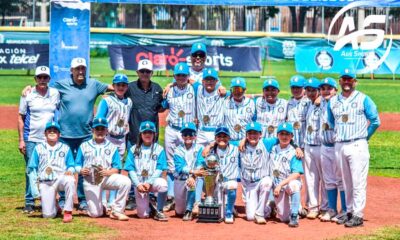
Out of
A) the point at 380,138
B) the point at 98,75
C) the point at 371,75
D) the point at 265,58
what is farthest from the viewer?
the point at 265,58

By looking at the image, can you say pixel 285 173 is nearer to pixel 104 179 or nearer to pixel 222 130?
pixel 222 130

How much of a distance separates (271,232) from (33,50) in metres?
27.1

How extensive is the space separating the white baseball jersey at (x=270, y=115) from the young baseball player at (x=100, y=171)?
1.85m

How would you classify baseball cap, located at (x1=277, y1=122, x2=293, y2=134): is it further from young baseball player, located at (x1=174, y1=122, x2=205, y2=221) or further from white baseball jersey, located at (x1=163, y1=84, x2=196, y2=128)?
white baseball jersey, located at (x1=163, y1=84, x2=196, y2=128)

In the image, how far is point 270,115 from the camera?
12.0m

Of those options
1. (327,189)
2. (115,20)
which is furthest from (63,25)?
(115,20)

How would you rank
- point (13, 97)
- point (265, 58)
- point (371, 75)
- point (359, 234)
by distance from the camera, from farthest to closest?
point (265, 58), point (371, 75), point (13, 97), point (359, 234)

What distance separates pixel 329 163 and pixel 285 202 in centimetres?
74

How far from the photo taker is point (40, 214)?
1181cm

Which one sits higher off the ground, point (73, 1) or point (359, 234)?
point (73, 1)

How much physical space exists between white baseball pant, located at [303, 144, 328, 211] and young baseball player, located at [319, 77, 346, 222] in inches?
5.5

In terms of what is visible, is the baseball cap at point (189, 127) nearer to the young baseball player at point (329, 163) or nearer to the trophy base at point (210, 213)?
the trophy base at point (210, 213)

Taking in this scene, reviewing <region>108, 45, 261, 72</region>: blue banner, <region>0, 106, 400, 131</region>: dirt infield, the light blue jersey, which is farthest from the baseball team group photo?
<region>108, 45, 261, 72</region>: blue banner

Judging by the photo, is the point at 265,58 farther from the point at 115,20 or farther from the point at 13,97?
the point at 13,97
